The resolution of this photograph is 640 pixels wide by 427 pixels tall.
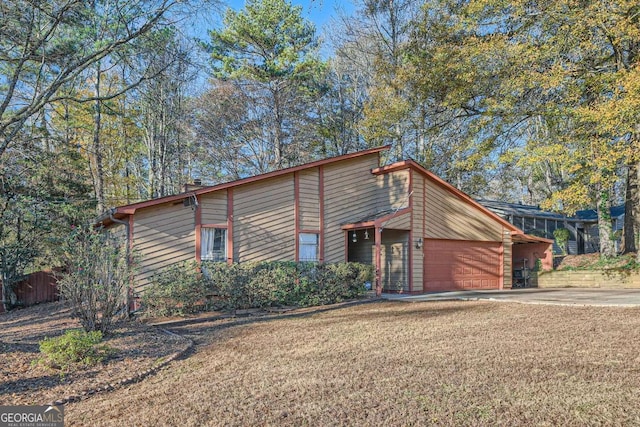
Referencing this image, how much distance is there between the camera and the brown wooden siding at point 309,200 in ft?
42.6

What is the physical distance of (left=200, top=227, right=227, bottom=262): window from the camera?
11.4 m

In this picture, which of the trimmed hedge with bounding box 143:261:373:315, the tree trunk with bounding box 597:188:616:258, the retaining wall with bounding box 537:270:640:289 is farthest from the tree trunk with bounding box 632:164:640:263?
the trimmed hedge with bounding box 143:261:373:315

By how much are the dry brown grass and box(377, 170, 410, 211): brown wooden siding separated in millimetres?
6727

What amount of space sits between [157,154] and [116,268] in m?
16.9

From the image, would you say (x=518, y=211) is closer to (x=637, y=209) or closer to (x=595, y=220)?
(x=595, y=220)

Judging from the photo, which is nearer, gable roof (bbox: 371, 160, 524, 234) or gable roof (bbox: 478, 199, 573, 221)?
gable roof (bbox: 371, 160, 524, 234)

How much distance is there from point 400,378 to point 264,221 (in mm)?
8438

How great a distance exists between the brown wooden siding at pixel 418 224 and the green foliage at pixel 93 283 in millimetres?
9164

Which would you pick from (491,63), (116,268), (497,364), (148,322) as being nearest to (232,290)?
(148,322)

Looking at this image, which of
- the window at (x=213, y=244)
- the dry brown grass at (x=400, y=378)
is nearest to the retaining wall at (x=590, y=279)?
the dry brown grass at (x=400, y=378)

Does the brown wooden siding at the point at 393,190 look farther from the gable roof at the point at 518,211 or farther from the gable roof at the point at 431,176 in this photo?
the gable roof at the point at 518,211

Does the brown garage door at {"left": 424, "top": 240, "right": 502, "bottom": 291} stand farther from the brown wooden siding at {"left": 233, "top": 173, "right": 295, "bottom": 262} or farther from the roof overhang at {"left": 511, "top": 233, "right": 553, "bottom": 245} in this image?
the brown wooden siding at {"left": 233, "top": 173, "right": 295, "bottom": 262}

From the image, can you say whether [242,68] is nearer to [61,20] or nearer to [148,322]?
[61,20]

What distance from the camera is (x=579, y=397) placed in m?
3.67
